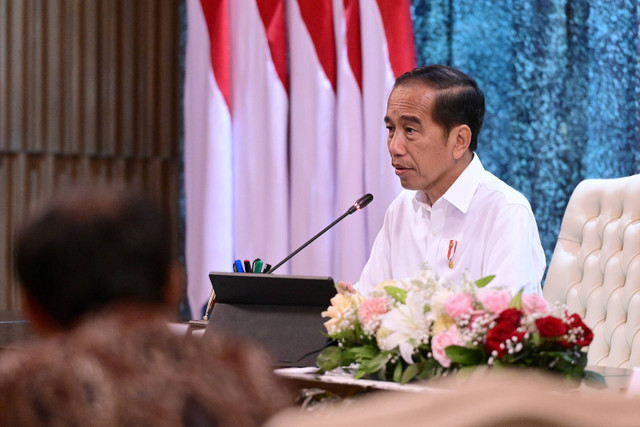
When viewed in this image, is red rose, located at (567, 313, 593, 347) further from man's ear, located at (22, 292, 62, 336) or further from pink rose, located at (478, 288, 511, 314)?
man's ear, located at (22, 292, 62, 336)

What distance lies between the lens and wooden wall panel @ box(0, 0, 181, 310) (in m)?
4.52

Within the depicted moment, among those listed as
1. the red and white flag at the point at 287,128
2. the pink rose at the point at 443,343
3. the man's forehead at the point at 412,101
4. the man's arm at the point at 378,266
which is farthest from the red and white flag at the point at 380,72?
the pink rose at the point at 443,343

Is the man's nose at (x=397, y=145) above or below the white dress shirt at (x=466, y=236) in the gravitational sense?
above

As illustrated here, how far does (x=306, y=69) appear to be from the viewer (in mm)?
4316

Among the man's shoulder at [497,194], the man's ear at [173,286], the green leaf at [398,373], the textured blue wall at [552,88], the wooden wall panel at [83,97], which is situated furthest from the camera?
the wooden wall panel at [83,97]

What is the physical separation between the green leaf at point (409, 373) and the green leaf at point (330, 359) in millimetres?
179

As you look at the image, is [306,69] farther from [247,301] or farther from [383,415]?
[383,415]

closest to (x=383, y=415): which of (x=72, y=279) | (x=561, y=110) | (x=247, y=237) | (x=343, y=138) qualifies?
(x=72, y=279)

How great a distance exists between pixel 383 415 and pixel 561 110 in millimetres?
3447

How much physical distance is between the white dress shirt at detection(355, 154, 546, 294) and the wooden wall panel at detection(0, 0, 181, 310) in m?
1.83

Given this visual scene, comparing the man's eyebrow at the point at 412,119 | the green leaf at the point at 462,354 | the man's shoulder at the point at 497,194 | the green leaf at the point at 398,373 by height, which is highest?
the man's eyebrow at the point at 412,119

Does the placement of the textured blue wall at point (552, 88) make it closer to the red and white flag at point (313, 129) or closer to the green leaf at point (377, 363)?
the red and white flag at point (313, 129)

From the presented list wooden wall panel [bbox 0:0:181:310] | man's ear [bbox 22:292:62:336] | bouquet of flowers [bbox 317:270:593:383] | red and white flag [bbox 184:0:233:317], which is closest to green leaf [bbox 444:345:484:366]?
bouquet of flowers [bbox 317:270:593:383]

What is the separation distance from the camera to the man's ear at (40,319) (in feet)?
2.47
